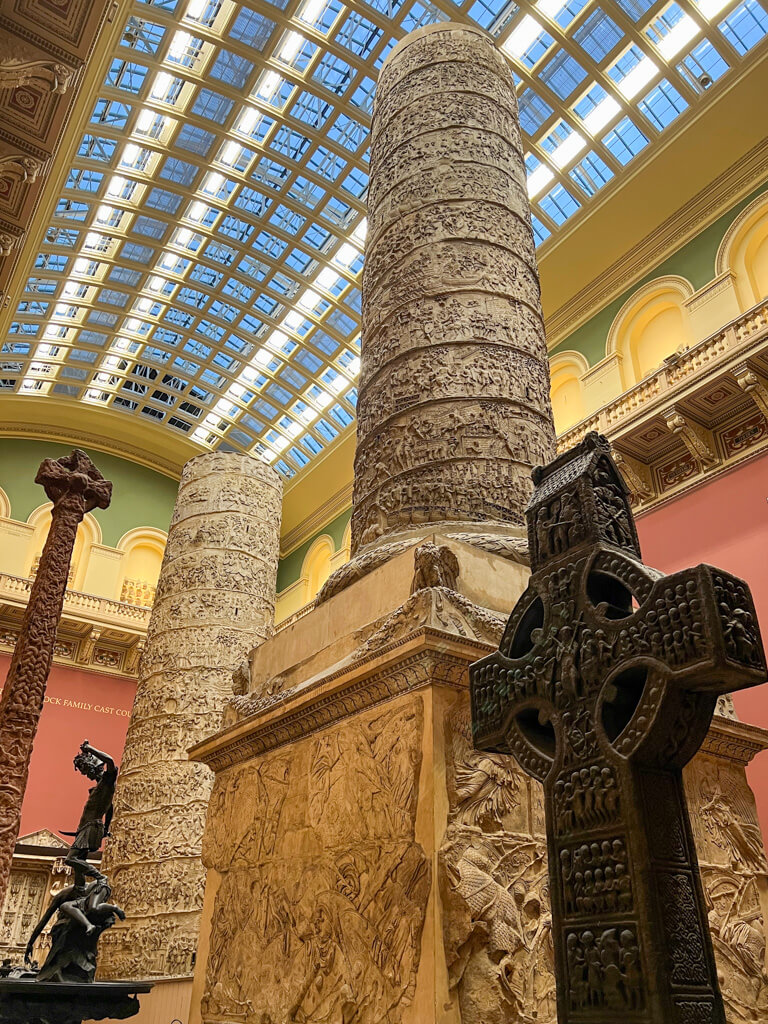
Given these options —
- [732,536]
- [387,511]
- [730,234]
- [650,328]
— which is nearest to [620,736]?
[387,511]

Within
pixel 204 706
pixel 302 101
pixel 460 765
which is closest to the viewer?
pixel 460 765

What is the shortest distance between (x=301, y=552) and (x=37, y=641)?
11544mm

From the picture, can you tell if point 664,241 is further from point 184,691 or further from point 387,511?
point 387,511

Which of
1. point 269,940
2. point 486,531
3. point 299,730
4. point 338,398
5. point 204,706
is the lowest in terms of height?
point 269,940

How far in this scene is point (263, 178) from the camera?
49.0 feet

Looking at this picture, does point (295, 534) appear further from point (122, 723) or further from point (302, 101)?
point (302, 101)

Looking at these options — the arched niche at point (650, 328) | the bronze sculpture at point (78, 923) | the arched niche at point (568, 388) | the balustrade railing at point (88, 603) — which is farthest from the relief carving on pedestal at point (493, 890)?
the balustrade railing at point (88, 603)

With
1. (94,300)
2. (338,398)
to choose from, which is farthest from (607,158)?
(94,300)

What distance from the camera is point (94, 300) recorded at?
17172mm

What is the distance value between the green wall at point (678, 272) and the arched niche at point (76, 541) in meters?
11.7

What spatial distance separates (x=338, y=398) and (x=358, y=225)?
385cm

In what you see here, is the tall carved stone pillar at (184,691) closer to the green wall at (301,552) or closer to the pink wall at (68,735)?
the green wall at (301,552)

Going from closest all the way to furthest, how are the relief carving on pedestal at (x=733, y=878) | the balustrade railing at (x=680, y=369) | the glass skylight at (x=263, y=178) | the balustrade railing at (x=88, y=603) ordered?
the relief carving on pedestal at (x=733, y=878), the balustrade railing at (x=680, y=369), the glass skylight at (x=263, y=178), the balustrade railing at (x=88, y=603)

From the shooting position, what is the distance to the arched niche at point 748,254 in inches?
392
